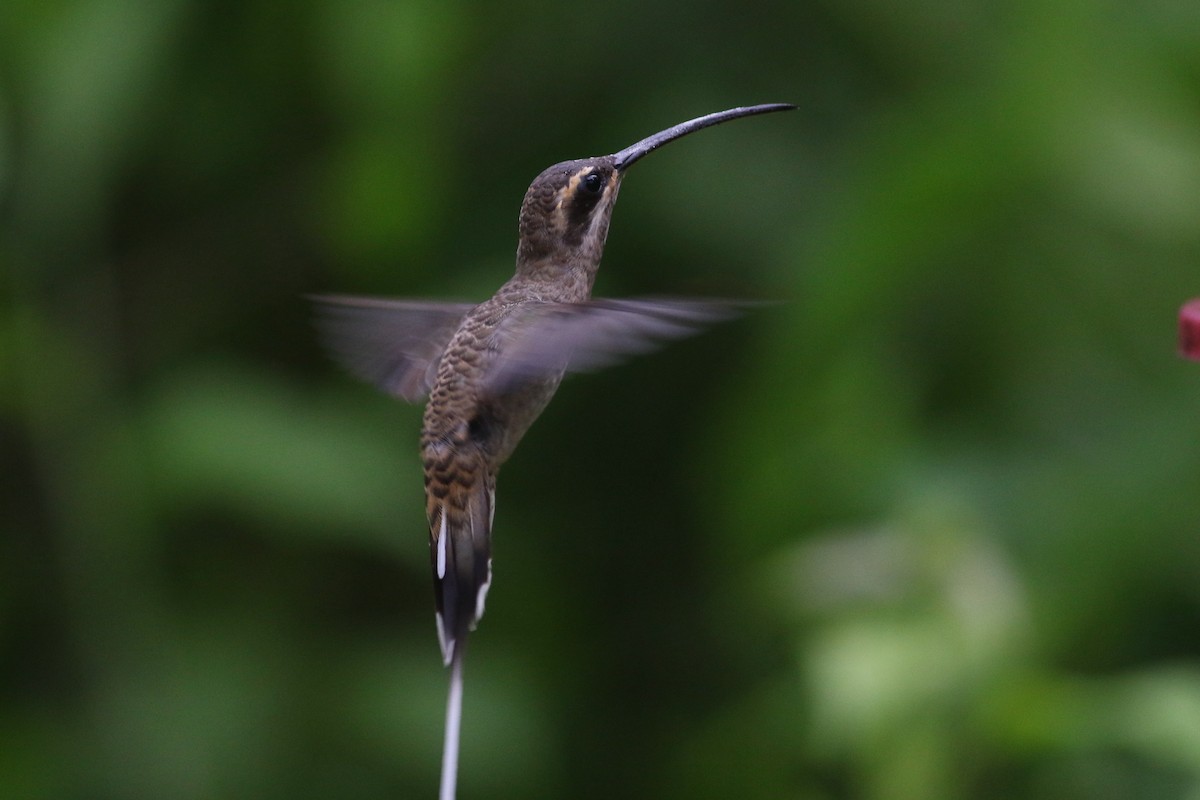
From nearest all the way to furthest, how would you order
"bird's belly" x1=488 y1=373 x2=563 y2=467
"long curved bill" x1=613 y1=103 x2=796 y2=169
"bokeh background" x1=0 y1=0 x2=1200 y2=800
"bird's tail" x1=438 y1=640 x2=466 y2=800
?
"bird's tail" x1=438 y1=640 x2=466 y2=800 → "long curved bill" x1=613 y1=103 x2=796 y2=169 → "bird's belly" x1=488 y1=373 x2=563 y2=467 → "bokeh background" x1=0 y1=0 x2=1200 y2=800

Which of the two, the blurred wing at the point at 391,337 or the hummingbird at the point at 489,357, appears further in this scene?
the blurred wing at the point at 391,337

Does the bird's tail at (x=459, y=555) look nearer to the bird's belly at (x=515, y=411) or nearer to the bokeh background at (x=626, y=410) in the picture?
the bird's belly at (x=515, y=411)

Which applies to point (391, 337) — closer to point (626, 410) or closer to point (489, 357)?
point (489, 357)

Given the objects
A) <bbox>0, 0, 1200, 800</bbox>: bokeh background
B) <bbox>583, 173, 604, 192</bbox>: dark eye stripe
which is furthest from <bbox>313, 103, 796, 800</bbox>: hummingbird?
<bbox>0, 0, 1200, 800</bbox>: bokeh background

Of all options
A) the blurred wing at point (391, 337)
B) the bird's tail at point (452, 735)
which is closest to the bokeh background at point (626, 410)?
the blurred wing at point (391, 337)

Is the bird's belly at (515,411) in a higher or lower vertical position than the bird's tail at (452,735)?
higher

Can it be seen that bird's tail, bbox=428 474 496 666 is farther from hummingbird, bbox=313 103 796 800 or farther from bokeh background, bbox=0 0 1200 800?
bokeh background, bbox=0 0 1200 800

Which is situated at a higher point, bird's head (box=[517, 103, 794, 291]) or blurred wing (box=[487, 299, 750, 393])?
bird's head (box=[517, 103, 794, 291])
